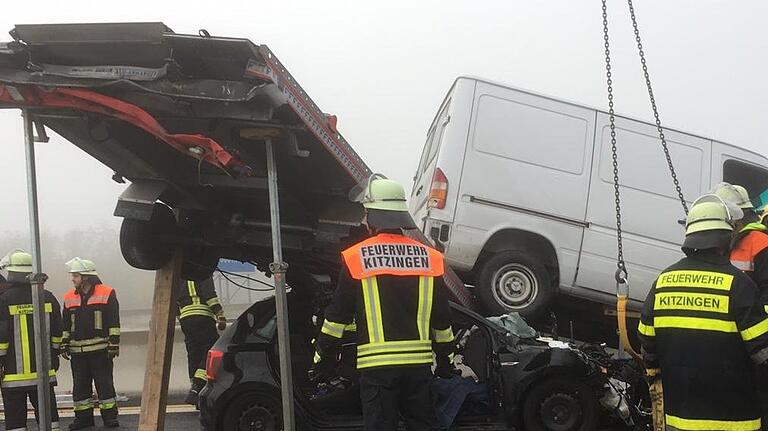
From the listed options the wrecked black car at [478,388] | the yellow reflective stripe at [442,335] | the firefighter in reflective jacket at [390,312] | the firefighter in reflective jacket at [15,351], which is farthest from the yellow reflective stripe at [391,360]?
the firefighter in reflective jacket at [15,351]

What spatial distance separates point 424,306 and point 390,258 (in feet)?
1.03

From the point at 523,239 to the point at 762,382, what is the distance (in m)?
3.05

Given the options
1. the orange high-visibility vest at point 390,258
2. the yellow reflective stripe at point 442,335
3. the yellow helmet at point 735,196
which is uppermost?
the yellow helmet at point 735,196

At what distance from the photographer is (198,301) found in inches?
297

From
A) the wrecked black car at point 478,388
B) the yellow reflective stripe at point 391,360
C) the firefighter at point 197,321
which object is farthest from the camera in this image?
the firefighter at point 197,321

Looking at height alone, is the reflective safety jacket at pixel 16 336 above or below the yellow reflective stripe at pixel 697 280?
below

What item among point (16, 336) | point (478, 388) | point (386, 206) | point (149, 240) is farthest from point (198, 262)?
point (16, 336)

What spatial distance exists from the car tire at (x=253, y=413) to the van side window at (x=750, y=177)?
15.8ft

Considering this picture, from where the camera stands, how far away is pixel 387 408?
324 centimetres

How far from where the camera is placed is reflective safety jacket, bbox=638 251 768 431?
271 cm

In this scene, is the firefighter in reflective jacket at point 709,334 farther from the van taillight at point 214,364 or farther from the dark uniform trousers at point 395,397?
the van taillight at point 214,364

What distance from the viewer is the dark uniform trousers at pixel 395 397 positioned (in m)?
3.22

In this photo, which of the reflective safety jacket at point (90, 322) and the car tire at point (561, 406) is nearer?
the car tire at point (561, 406)

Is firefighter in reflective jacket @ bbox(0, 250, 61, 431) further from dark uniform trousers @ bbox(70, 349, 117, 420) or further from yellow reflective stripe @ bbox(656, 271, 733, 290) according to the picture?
yellow reflective stripe @ bbox(656, 271, 733, 290)
